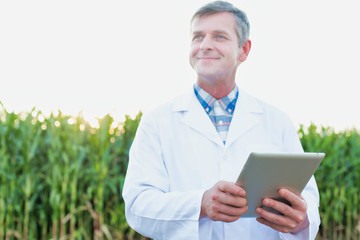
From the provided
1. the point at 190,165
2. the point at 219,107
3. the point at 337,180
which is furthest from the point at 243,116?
the point at 337,180

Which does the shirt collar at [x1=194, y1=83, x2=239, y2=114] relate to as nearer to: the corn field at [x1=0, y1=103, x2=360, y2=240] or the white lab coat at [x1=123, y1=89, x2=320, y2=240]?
the white lab coat at [x1=123, y1=89, x2=320, y2=240]

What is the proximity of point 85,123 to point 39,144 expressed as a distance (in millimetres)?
600

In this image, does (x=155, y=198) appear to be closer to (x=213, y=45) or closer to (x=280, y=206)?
(x=280, y=206)

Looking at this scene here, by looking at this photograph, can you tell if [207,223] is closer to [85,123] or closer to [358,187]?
[85,123]

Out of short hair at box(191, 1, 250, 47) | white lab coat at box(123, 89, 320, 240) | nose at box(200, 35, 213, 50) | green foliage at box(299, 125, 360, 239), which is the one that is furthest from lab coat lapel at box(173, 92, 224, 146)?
green foliage at box(299, 125, 360, 239)

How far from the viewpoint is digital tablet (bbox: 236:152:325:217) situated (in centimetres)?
139

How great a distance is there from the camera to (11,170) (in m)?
4.81

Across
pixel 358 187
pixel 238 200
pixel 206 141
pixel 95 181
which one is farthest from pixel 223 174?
pixel 358 187

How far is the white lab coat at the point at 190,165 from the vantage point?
1.68 m

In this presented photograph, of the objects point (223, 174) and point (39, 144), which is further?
point (39, 144)

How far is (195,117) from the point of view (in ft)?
6.21

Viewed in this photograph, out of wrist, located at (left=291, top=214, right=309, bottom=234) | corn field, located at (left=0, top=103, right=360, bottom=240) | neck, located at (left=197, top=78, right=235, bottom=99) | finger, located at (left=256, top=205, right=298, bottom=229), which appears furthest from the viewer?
corn field, located at (left=0, top=103, right=360, bottom=240)

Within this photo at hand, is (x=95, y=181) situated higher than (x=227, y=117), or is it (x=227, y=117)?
(x=227, y=117)

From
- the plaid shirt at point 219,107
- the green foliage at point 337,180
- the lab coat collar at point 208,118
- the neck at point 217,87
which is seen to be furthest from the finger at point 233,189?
the green foliage at point 337,180
